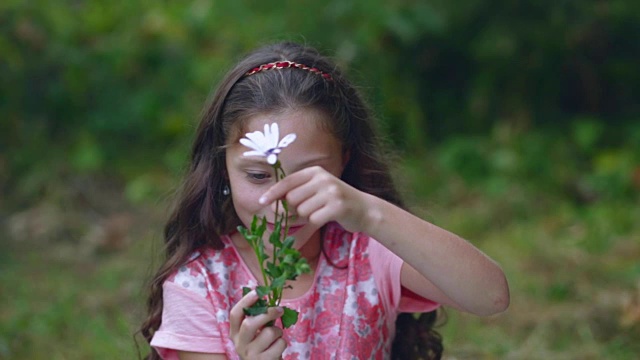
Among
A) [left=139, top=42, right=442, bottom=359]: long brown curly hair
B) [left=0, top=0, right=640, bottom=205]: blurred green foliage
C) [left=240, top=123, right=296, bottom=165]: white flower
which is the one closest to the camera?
[left=240, top=123, right=296, bottom=165]: white flower

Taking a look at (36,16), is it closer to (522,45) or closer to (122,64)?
(122,64)

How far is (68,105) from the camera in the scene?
4.88 meters

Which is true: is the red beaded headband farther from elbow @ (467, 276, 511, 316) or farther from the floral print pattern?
elbow @ (467, 276, 511, 316)

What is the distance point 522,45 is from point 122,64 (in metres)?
1.94

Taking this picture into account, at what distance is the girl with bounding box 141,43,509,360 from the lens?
1.73 metres

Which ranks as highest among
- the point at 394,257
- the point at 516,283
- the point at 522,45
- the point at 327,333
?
the point at 522,45

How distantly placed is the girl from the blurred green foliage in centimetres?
213

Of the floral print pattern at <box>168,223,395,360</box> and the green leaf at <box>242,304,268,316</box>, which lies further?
the floral print pattern at <box>168,223,395,360</box>

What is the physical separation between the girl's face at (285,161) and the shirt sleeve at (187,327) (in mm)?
193

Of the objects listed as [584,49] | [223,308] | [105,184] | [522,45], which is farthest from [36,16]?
[223,308]

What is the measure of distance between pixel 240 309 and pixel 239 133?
374 millimetres

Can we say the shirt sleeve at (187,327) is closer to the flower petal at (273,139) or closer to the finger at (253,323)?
the finger at (253,323)

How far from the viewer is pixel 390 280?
2.01 meters

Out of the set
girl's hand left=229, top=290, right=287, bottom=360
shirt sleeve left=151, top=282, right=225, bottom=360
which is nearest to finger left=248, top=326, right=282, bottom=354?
girl's hand left=229, top=290, right=287, bottom=360
